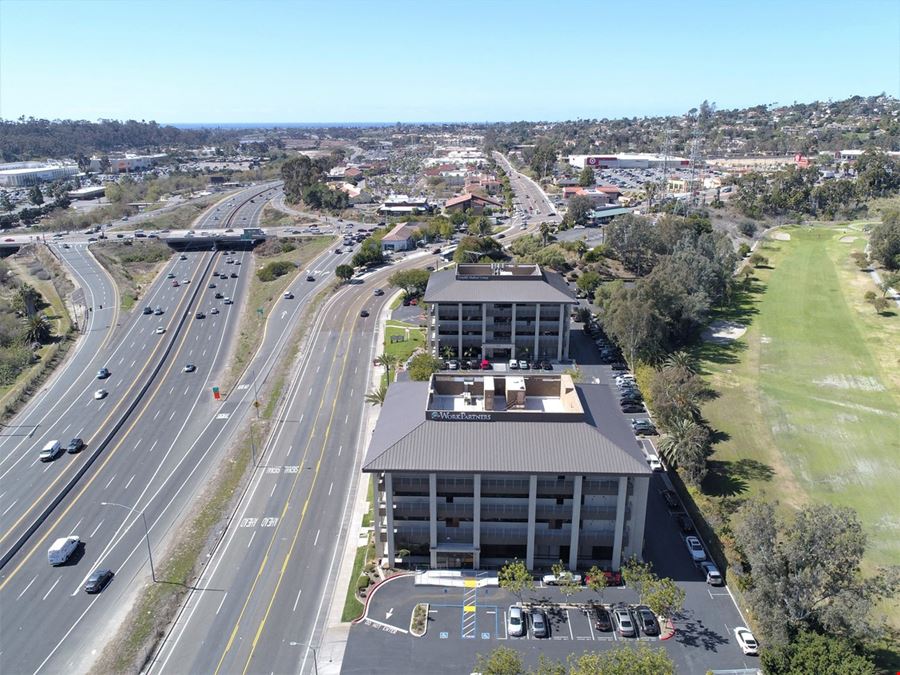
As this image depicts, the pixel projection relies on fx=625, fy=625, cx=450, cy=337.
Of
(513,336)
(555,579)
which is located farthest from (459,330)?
(555,579)

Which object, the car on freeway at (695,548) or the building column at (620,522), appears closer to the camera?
the building column at (620,522)

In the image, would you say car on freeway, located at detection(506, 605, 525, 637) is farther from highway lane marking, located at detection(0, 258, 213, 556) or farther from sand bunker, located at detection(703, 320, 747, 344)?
sand bunker, located at detection(703, 320, 747, 344)

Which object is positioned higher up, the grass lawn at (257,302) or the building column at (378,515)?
the building column at (378,515)

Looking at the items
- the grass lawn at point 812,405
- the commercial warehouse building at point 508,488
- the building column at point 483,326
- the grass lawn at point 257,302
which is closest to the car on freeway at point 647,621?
the commercial warehouse building at point 508,488

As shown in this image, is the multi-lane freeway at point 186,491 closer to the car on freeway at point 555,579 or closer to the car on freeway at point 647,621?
the car on freeway at point 555,579

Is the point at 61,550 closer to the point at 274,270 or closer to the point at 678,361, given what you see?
the point at 678,361

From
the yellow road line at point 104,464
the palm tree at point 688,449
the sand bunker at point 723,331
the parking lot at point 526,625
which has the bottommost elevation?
the yellow road line at point 104,464

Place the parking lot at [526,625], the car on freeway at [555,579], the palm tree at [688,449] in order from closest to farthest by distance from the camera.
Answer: the parking lot at [526,625], the car on freeway at [555,579], the palm tree at [688,449]
